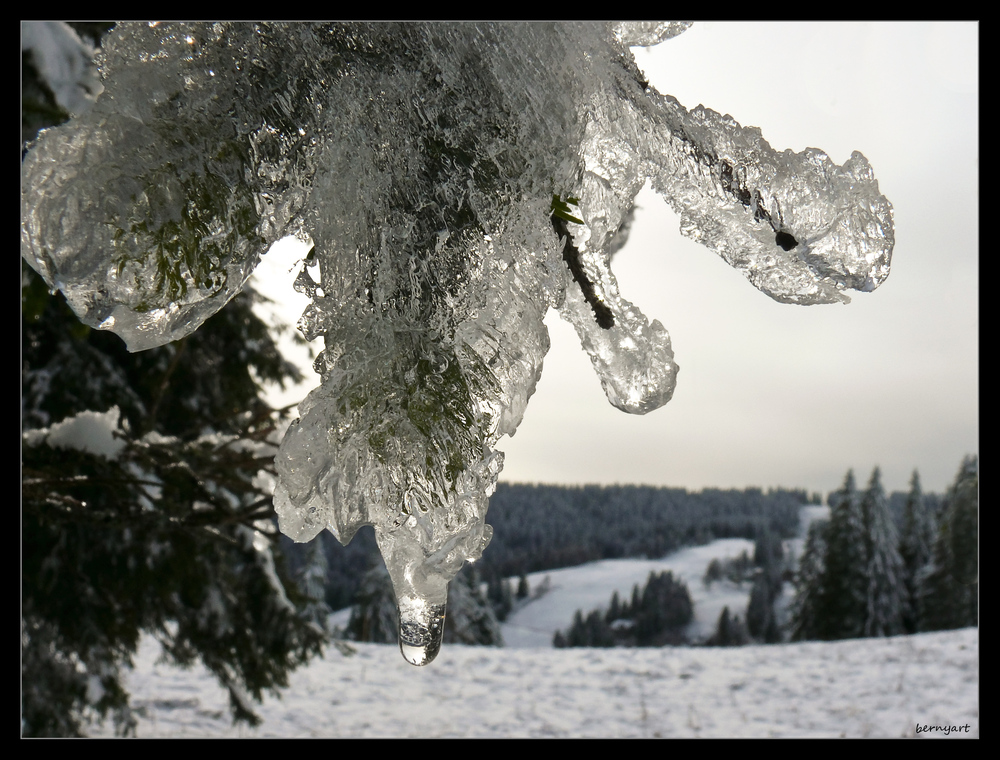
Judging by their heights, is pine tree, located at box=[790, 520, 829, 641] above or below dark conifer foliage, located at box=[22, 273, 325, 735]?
below

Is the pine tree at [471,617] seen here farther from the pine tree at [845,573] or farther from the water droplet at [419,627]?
the water droplet at [419,627]

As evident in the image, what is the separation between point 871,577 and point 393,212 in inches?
856

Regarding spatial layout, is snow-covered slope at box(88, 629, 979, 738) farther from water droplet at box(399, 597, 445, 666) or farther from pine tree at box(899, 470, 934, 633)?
pine tree at box(899, 470, 934, 633)

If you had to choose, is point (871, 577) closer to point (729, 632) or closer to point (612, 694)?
point (729, 632)

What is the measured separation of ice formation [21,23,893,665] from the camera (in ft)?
1.42

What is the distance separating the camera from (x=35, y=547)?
11.1 feet

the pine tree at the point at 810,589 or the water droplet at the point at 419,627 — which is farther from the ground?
the water droplet at the point at 419,627

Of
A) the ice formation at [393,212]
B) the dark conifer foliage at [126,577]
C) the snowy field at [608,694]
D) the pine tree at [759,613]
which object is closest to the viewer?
the ice formation at [393,212]

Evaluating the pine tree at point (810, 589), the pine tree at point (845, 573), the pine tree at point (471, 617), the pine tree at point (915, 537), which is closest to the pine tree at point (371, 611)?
the pine tree at point (471, 617)

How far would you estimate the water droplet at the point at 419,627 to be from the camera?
0.50 metres

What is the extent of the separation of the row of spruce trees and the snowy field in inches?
406

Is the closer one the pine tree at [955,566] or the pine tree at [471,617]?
the pine tree at [471,617]

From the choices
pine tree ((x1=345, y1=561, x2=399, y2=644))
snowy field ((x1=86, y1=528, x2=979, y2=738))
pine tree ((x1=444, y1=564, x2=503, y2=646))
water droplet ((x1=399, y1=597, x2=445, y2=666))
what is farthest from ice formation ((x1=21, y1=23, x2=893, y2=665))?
pine tree ((x1=345, y1=561, x2=399, y2=644))

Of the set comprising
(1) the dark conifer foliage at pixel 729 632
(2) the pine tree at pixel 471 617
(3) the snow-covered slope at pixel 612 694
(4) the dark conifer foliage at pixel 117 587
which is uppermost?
(4) the dark conifer foliage at pixel 117 587
